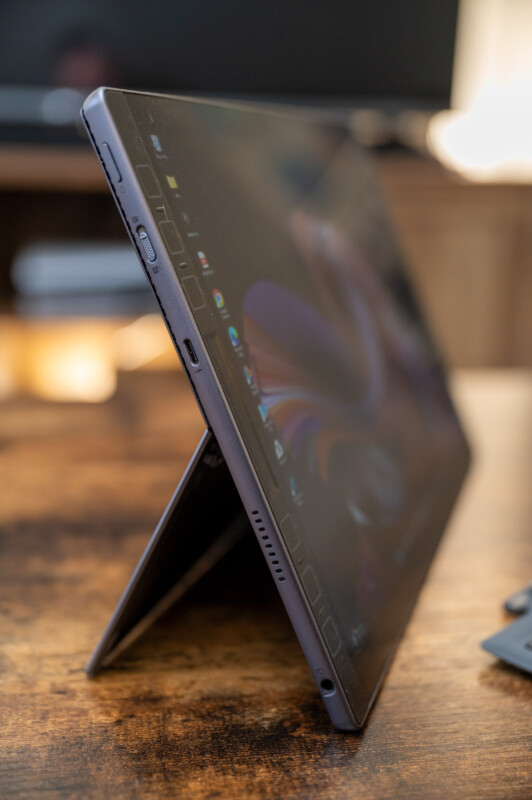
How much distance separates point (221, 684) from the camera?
1.18ft

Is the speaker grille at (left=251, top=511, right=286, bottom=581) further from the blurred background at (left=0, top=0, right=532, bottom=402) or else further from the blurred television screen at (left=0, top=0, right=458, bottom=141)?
the blurred television screen at (left=0, top=0, right=458, bottom=141)

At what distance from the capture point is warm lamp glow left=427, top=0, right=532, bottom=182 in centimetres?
254

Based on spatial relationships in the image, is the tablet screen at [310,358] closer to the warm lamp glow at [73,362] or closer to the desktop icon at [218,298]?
the desktop icon at [218,298]

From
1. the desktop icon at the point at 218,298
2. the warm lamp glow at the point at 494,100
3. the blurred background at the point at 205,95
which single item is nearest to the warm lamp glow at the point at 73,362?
the blurred background at the point at 205,95

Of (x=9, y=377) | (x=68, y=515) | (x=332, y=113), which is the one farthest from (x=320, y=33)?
(x=68, y=515)

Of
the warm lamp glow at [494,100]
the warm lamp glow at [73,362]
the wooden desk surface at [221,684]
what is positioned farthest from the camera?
the warm lamp glow at [494,100]

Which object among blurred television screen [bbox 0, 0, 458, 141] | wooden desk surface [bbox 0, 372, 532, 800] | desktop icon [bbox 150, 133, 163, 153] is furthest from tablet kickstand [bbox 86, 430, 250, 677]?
blurred television screen [bbox 0, 0, 458, 141]

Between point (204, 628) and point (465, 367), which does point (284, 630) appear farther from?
point (465, 367)

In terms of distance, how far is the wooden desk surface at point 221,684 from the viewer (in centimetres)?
29

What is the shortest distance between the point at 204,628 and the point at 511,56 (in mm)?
2662

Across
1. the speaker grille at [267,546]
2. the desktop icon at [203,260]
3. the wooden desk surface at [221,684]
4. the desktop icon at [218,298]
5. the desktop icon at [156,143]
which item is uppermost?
the desktop icon at [156,143]

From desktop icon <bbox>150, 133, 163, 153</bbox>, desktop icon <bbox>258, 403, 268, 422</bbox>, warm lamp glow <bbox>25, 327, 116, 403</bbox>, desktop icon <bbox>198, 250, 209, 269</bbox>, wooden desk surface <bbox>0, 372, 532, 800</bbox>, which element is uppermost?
desktop icon <bbox>150, 133, 163, 153</bbox>

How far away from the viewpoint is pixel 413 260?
80.2 inches

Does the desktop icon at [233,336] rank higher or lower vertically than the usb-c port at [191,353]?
lower
